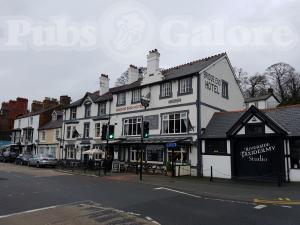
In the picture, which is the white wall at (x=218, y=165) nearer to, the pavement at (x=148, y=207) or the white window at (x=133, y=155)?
the pavement at (x=148, y=207)

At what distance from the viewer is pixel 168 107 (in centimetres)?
3028

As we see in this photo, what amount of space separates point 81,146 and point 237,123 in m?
21.7

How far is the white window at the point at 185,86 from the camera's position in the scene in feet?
95.5

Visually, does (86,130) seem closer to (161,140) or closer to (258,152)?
(161,140)

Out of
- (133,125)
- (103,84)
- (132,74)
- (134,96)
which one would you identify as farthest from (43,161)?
(132,74)

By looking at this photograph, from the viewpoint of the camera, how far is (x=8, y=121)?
7638 centimetres

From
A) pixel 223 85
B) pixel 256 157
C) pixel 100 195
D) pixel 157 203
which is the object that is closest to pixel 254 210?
pixel 157 203

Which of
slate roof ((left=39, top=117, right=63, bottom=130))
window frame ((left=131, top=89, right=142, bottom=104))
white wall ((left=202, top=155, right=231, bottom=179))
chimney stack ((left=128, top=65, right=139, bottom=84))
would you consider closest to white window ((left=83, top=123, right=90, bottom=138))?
chimney stack ((left=128, top=65, right=139, bottom=84))

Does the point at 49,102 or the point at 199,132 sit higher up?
the point at 49,102

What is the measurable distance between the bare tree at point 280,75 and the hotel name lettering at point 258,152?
42345mm

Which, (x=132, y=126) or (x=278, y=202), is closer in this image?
(x=278, y=202)

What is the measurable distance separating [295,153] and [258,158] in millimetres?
2499

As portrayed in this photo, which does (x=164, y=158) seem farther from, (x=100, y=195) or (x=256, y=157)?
(x=100, y=195)

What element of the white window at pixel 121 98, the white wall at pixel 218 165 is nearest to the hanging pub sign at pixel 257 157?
the white wall at pixel 218 165
